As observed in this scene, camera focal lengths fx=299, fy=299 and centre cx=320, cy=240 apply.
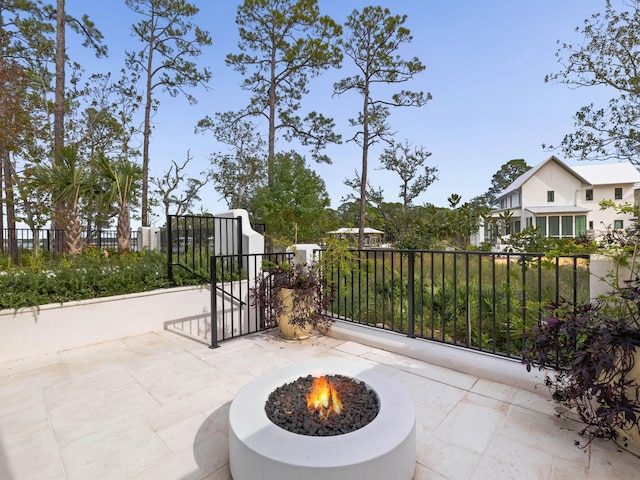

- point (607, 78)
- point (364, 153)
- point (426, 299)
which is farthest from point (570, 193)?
point (426, 299)

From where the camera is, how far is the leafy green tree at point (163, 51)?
1132cm

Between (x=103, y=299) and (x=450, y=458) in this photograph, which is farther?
(x=103, y=299)

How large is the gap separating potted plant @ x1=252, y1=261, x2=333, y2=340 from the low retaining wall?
4.67ft

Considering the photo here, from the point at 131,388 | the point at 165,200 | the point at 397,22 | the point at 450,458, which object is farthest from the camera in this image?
the point at 165,200

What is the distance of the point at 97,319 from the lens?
3672 mm

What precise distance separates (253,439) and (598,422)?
199 centimetres

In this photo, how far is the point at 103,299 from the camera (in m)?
3.72

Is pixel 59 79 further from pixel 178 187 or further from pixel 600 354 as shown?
pixel 600 354

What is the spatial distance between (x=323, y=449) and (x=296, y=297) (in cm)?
226

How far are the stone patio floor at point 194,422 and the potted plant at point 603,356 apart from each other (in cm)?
15

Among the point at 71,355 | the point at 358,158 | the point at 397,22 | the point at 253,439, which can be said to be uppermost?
the point at 397,22

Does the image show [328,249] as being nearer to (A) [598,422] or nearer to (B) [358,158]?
(A) [598,422]

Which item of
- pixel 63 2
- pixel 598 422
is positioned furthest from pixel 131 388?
pixel 63 2

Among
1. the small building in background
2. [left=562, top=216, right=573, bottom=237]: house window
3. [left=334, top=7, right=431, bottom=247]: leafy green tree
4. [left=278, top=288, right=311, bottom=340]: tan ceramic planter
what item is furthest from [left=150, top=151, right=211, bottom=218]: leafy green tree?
[left=562, top=216, right=573, bottom=237]: house window
